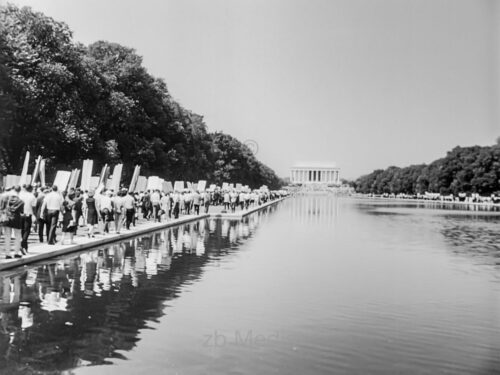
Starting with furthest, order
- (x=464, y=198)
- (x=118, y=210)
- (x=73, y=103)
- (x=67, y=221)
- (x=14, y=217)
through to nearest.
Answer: (x=464, y=198) → (x=73, y=103) → (x=118, y=210) → (x=67, y=221) → (x=14, y=217)

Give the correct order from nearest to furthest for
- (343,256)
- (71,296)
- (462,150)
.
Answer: (71,296) < (343,256) < (462,150)

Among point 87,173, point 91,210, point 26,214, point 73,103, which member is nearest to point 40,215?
point 91,210

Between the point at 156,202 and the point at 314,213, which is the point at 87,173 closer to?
the point at 156,202

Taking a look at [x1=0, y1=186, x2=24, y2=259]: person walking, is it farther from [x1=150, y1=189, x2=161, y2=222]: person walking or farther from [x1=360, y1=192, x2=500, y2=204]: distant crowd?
[x1=360, y1=192, x2=500, y2=204]: distant crowd

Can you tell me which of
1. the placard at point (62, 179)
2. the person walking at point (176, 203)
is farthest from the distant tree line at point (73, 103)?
the placard at point (62, 179)

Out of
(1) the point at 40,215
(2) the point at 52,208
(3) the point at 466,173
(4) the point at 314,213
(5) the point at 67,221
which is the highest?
(3) the point at 466,173

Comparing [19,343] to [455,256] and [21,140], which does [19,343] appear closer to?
[455,256]

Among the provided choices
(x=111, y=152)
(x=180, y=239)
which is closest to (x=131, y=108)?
(x=111, y=152)

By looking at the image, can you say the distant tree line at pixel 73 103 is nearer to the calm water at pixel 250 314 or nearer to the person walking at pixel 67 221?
the person walking at pixel 67 221

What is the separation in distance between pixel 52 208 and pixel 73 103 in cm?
2083

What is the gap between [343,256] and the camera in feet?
67.7

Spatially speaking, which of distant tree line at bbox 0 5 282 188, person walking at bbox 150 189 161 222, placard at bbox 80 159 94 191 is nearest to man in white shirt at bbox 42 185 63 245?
placard at bbox 80 159 94 191

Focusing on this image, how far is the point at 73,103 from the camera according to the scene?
133 feet

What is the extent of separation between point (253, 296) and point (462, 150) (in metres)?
123
